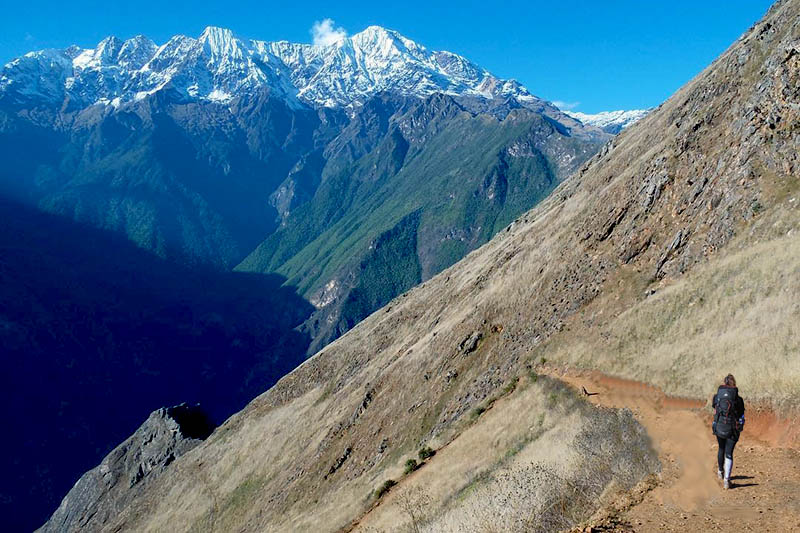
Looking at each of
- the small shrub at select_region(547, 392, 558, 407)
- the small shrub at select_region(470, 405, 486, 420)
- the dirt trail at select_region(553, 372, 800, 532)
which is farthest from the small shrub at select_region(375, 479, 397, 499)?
the dirt trail at select_region(553, 372, 800, 532)

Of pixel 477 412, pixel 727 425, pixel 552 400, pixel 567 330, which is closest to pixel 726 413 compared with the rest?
pixel 727 425

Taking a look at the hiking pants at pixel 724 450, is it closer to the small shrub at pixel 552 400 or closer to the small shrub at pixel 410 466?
the small shrub at pixel 552 400

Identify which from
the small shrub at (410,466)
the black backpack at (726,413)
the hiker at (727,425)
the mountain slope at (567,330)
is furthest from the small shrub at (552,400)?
the black backpack at (726,413)

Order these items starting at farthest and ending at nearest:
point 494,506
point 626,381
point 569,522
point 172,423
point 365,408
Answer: point 172,423
point 365,408
point 626,381
point 494,506
point 569,522

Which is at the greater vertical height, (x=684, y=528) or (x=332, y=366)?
(x=332, y=366)

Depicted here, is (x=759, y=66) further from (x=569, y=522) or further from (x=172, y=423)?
(x=172, y=423)

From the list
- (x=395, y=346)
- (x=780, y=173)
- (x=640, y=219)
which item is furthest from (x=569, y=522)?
(x=395, y=346)

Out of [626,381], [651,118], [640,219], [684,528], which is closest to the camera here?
[684,528]
